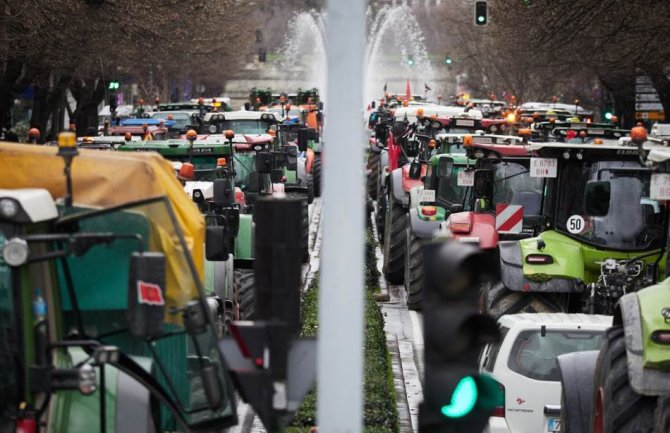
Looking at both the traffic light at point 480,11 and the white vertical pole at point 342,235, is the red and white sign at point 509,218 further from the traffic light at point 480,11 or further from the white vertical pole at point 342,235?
the traffic light at point 480,11

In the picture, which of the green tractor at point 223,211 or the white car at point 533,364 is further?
the green tractor at point 223,211

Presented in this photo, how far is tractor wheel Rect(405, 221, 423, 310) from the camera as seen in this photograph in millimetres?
21969

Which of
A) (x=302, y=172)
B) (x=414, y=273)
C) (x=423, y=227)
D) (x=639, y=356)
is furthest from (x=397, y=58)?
(x=639, y=356)

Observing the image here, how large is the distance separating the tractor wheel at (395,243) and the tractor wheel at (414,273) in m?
2.01

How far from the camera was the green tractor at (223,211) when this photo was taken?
1706 cm

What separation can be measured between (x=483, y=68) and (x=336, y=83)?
229 ft

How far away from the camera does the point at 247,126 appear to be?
112 ft

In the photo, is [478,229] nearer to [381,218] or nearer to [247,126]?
[381,218]

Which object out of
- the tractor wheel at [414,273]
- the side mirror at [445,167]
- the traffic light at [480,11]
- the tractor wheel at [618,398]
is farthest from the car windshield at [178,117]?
the tractor wheel at [618,398]

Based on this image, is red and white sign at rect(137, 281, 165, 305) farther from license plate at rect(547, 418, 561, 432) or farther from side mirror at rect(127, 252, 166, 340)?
license plate at rect(547, 418, 561, 432)

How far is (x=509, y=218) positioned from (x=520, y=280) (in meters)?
1.85

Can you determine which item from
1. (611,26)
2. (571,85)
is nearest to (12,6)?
(611,26)

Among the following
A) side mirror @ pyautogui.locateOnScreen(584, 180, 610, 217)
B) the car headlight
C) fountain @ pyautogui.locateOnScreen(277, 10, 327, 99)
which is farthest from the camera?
fountain @ pyautogui.locateOnScreen(277, 10, 327, 99)

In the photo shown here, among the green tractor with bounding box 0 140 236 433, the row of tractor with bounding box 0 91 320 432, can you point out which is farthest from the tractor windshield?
the green tractor with bounding box 0 140 236 433
